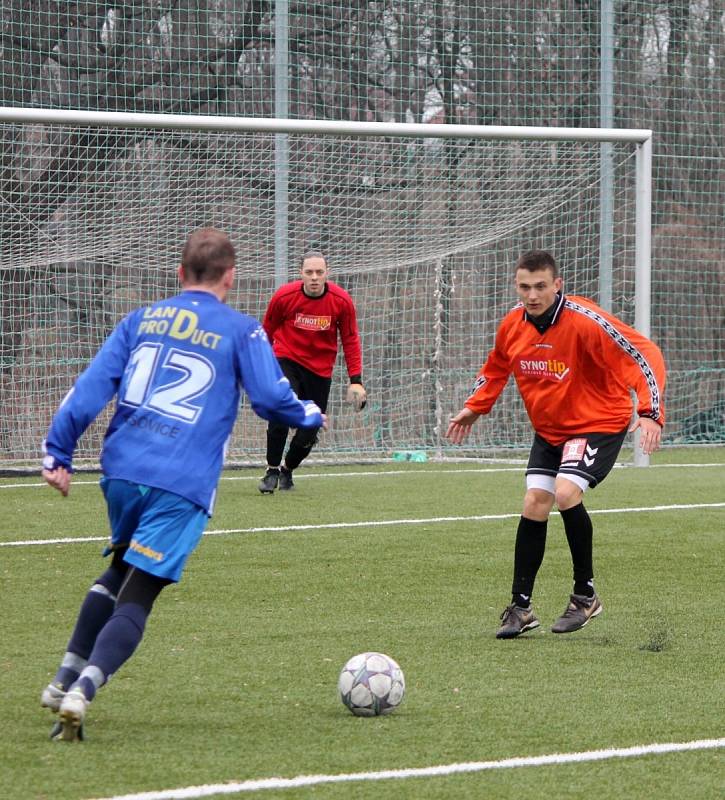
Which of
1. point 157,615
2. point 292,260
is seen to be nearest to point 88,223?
point 292,260

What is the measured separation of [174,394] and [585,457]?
2.46 metres

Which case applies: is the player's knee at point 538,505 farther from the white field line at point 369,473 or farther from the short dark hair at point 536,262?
the white field line at point 369,473

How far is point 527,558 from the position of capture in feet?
20.4

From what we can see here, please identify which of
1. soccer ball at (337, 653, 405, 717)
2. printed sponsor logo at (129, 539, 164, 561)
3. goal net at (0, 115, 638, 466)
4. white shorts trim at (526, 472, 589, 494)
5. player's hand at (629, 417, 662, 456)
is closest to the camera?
printed sponsor logo at (129, 539, 164, 561)

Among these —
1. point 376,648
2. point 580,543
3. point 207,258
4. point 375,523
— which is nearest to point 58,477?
point 207,258

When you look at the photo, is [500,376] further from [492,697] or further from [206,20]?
[206,20]

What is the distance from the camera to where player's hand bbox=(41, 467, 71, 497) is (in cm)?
429

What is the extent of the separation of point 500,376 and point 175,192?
6.83 m

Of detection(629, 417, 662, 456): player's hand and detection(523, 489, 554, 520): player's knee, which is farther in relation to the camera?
detection(523, 489, 554, 520): player's knee

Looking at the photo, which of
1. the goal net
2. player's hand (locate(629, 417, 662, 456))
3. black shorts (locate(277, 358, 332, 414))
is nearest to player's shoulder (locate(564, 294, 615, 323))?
player's hand (locate(629, 417, 662, 456))

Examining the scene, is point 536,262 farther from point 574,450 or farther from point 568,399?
point 574,450

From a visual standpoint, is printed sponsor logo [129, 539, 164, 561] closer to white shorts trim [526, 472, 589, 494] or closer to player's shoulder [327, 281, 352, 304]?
white shorts trim [526, 472, 589, 494]

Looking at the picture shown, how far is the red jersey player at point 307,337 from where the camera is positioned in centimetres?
1089

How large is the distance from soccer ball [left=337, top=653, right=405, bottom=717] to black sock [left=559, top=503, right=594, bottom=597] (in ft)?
5.96
